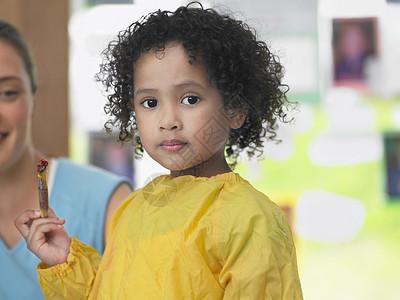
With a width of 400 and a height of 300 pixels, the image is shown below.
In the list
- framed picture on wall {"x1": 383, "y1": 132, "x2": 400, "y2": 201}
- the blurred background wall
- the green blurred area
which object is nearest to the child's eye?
the blurred background wall

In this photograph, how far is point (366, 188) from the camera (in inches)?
73.3

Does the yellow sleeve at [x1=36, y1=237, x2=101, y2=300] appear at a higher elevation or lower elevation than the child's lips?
lower

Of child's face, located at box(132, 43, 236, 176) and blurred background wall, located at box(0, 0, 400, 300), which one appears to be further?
blurred background wall, located at box(0, 0, 400, 300)

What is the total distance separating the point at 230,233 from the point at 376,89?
4.53 ft

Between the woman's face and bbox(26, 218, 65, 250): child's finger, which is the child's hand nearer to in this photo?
bbox(26, 218, 65, 250): child's finger

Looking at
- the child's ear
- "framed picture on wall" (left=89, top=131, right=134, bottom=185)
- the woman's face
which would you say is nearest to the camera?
the child's ear

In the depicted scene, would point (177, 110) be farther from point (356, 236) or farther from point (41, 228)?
point (356, 236)

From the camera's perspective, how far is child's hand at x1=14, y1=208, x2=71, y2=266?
75 centimetres

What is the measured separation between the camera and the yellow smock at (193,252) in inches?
24.3

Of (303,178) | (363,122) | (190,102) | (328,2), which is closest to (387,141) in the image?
(363,122)

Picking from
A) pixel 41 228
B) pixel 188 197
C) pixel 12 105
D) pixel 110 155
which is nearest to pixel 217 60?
pixel 188 197

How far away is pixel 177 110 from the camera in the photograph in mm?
672

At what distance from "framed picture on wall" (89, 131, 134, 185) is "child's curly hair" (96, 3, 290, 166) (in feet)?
3.18

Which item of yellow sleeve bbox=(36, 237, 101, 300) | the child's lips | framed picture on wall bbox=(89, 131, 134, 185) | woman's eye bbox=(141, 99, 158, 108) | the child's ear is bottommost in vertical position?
yellow sleeve bbox=(36, 237, 101, 300)
